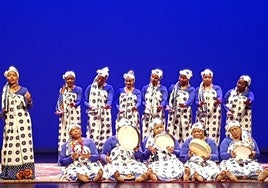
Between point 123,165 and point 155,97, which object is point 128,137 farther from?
point 155,97

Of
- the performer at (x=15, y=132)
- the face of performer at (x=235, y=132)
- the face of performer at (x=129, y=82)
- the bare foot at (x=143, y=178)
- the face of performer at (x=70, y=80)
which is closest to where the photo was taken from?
the bare foot at (x=143, y=178)

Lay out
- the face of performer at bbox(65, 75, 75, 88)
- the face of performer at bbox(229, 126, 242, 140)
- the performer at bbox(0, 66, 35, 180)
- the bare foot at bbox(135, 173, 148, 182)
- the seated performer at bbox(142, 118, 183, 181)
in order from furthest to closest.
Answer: the face of performer at bbox(65, 75, 75, 88)
the face of performer at bbox(229, 126, 242, 140)
the performer at bbox(0, 66, 35, 180)
the seated performer at bbox(142, 118, 183, 181)
the bare foot at bbox(135, 173, 148, 182)

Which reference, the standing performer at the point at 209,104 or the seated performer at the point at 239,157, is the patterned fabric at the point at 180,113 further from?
the seated performer at the point at 239,157

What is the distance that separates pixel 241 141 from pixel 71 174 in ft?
7.07

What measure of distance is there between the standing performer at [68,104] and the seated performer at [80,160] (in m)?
2.51

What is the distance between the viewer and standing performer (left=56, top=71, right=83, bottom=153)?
1069cm

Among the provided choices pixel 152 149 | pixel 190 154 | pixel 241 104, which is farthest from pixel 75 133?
pixel 241 104

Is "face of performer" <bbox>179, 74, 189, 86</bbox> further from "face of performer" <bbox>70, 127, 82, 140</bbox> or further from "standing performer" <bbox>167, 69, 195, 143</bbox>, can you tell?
"face of performer" <bbox>70, 127, 82, 140</bbox>

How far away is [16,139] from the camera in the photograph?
8242 millimetres

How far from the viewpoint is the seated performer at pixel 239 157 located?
26.5 feet

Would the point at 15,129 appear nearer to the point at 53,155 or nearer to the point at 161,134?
the point at 161,134

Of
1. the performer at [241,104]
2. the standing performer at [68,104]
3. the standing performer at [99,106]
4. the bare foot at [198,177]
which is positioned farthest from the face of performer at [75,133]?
the performer at [241,104]

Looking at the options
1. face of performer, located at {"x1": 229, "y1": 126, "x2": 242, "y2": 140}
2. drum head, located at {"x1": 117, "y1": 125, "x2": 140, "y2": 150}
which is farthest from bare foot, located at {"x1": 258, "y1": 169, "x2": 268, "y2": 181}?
drum head, located at {"x1": 117, "y1": 125, "x2": 140, "y2": 150}

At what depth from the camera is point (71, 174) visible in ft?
26.0
